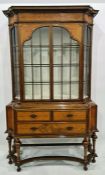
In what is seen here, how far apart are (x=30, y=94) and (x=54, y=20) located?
913mm

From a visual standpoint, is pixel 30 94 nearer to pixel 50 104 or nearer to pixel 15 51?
pixel 50 104

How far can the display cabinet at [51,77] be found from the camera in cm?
239

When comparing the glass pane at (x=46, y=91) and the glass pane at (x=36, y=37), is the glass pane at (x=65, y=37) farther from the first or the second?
the glass pane at (x=46, y=91)

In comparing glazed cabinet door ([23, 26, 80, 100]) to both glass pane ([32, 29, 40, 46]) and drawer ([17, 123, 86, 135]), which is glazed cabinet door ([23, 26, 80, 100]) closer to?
glass pane ([32, 29, 40, 46])

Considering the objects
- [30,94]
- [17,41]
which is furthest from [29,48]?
[30,94]

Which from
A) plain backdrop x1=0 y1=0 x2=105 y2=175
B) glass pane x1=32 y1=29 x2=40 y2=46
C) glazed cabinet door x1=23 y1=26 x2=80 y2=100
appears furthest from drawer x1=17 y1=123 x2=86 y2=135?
glass pane x1=32 y1=29 x2=40 y2=46

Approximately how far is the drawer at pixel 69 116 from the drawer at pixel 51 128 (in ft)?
0.21

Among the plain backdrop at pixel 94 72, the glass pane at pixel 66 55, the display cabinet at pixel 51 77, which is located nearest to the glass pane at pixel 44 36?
the display cabinet at pixel 51 77

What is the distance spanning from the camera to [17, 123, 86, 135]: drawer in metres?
2.52

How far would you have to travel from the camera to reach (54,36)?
2.44 m

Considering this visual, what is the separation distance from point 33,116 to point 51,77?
51cm

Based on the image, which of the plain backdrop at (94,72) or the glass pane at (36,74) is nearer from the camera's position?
the glass pane at (36,74)

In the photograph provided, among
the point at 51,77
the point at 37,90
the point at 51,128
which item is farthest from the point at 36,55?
the point at 51,128

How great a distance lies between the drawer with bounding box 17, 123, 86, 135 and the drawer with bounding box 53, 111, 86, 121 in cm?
6
